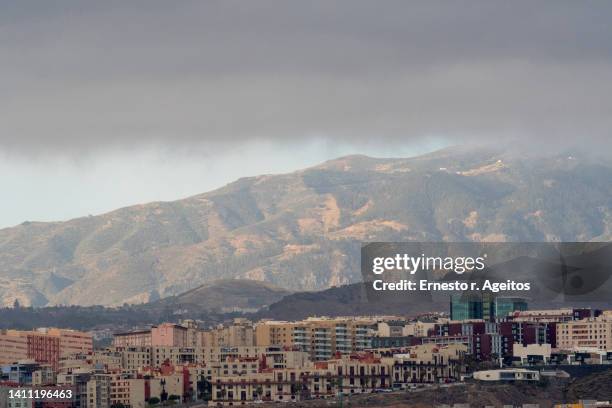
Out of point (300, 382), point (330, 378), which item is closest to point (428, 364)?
point (330, 378)

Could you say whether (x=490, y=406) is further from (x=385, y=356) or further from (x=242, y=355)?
(x=242, y=355)

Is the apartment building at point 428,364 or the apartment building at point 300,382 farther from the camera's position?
the apartment building at point 428,364

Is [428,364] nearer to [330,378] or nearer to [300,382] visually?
[330,378]

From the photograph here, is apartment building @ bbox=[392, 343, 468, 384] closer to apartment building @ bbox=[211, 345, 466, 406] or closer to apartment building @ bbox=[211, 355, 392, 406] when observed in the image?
apartment building @ bbox=[211, 345, 466, 406]

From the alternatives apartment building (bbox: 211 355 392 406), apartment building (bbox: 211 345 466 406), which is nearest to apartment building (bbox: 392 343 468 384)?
apartment building (bbox: 211 345 466 406)

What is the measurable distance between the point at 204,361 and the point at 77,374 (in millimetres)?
27361

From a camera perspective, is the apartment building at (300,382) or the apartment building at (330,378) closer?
the apartment building at (300,382)

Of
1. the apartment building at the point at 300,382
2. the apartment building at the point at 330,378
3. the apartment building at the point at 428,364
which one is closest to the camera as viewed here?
the apartment building at the point at 300,382

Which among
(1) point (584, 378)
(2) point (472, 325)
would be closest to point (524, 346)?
(2) point (472, 325)

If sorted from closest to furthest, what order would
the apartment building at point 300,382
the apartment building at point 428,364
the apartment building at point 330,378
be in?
the apartment building at point 300,382
the apartment building at point 330,378
the apartment building at point 428,364

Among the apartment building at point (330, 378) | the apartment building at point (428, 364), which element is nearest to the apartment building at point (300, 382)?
the apartment building at point (330, 378)

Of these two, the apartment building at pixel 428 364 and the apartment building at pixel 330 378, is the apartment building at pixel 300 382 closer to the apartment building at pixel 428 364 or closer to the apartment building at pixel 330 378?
the apartment building at pixel 330 378

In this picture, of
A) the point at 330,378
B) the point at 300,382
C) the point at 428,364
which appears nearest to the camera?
the point at 300,382

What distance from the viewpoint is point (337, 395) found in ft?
508
